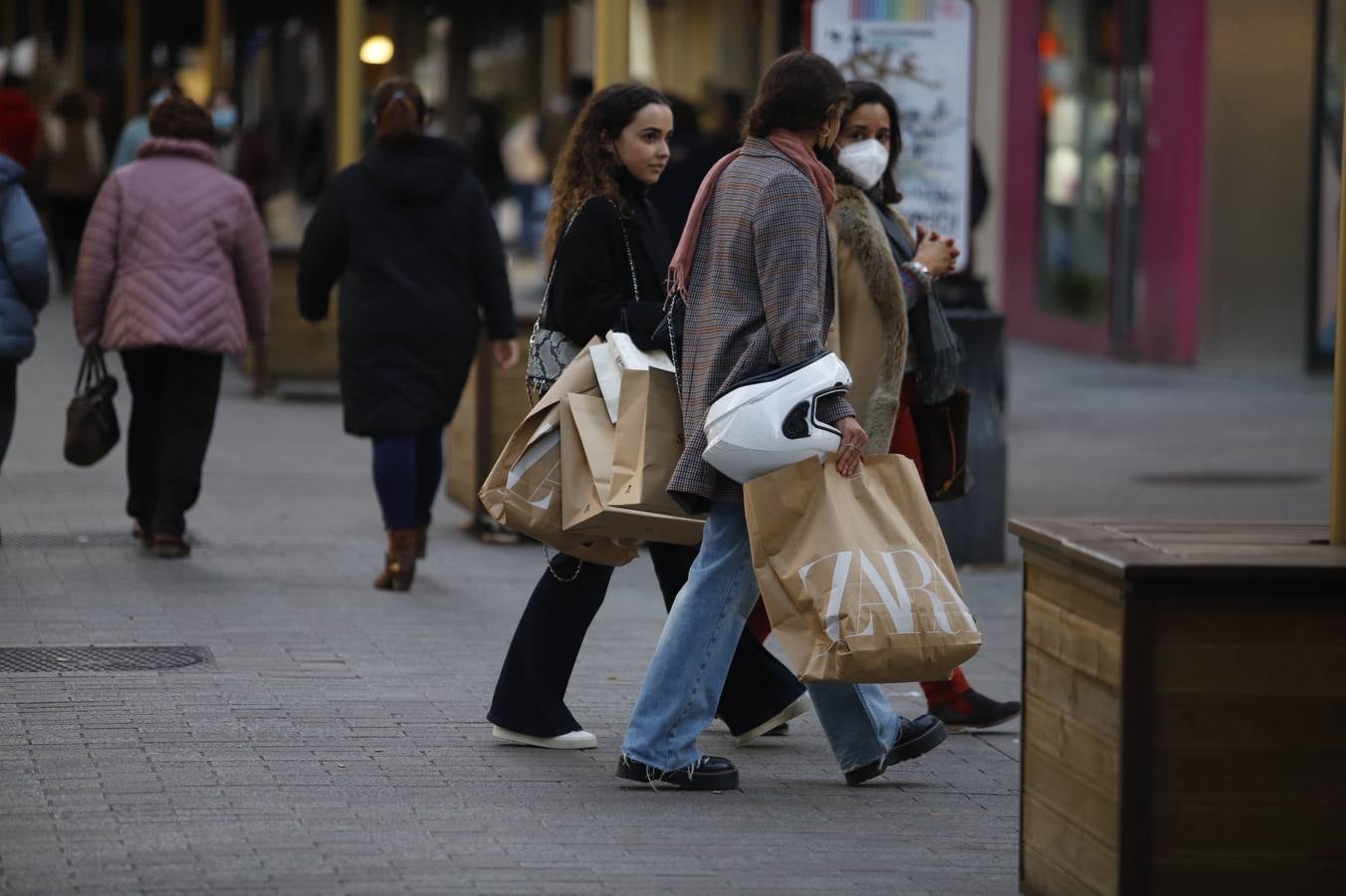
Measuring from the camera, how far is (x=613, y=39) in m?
10.4

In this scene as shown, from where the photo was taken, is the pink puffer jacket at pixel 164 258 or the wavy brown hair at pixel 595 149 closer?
the wavy brown hair at pixel 595 149

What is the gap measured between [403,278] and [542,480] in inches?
108

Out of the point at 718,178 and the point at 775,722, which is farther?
the point at 775,722

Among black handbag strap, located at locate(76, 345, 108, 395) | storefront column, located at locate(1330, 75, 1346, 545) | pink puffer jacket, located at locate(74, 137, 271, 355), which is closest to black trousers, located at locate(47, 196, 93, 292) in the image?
black handbag strap, located at locate(76, 345, 108, 395)

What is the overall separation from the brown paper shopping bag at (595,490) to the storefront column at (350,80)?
335 inches

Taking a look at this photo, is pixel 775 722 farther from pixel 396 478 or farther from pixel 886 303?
pixel 396 478

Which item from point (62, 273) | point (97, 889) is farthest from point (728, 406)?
point (62, 273)

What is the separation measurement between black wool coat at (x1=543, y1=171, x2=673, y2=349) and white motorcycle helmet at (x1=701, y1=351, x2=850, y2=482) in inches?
31.0

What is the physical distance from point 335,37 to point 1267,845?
28.1 m

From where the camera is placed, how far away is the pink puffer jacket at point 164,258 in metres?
8.90

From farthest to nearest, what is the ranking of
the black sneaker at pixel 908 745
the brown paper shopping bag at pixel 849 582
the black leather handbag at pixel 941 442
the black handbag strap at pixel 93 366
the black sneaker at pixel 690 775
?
the black handbag strap at pixel 93 366 → the black leather handbag at pixel 941 442 → the black sneaker at pixel 908 745 → the black sneaker at pixel 690 775 → the brown paper shopping bag at pixel 849 582

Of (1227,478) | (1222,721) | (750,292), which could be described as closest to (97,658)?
(750,292)

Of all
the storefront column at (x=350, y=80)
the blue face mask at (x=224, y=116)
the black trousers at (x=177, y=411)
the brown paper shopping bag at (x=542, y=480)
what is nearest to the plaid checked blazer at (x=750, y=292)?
the brown paper shopping bag at (x=542, y=480)

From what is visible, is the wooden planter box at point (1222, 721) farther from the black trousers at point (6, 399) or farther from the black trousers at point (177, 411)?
the black trousers at point (6, 399)
